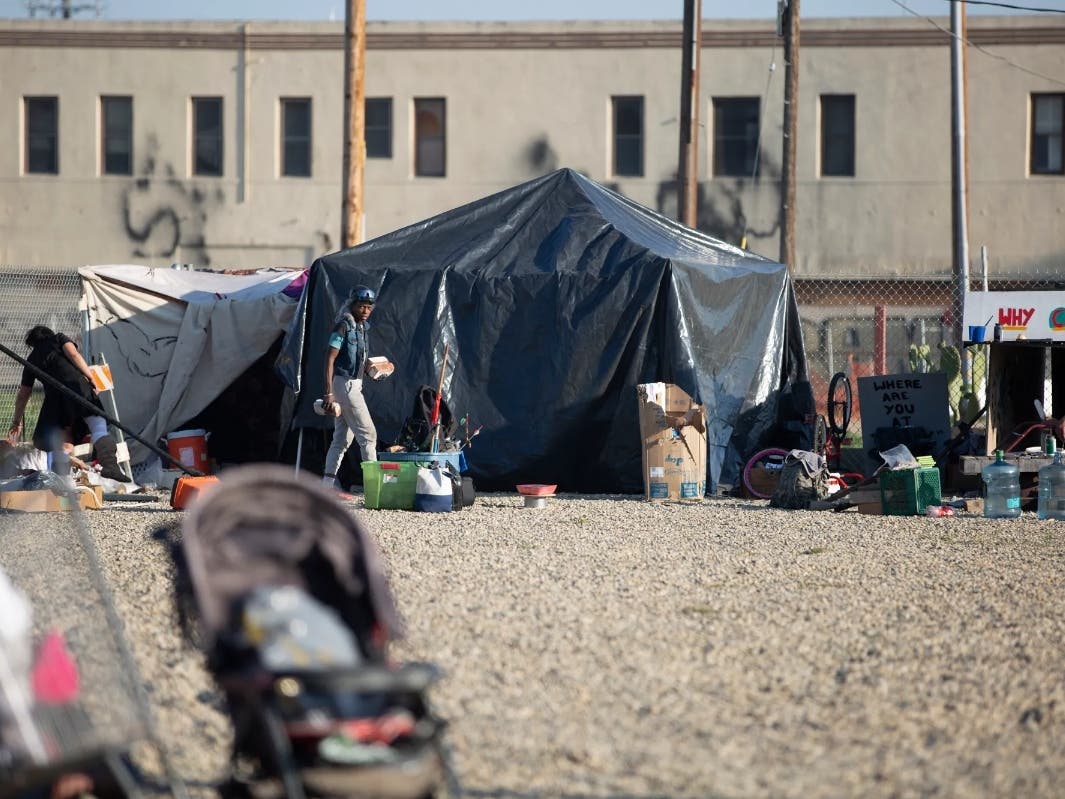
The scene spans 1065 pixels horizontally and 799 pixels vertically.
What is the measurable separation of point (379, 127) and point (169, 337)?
49.1 feet

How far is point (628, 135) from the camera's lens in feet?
94.3

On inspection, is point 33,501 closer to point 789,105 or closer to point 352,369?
point 352,369

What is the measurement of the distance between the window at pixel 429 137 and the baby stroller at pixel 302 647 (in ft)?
82.5

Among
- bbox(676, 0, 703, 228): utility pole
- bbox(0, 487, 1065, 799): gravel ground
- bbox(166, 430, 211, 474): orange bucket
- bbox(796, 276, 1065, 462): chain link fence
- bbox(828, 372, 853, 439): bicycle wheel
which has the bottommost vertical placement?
bbox(0, 487, 1065, 799): gravel ground

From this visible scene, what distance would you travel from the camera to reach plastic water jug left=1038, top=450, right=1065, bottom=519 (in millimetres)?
11625

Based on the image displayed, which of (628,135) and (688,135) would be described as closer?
(688,135)

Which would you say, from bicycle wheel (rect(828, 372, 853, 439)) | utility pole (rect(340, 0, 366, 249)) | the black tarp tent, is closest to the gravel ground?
the black tarp tent

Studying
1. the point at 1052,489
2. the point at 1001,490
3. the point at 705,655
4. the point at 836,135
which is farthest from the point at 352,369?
the point at 836,135

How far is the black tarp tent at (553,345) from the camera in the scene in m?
13.6

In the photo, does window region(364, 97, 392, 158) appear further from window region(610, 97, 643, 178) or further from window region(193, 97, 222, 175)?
window region(610, 97, 643, 178)

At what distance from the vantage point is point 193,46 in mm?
29078

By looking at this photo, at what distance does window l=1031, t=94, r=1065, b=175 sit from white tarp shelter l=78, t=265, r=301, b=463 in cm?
1888

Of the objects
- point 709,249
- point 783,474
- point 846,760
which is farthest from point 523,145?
point 846,760

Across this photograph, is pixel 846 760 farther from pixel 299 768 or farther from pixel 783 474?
pixel 783 474
